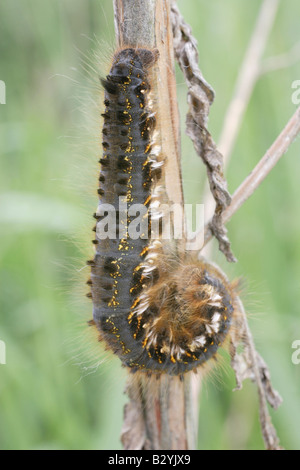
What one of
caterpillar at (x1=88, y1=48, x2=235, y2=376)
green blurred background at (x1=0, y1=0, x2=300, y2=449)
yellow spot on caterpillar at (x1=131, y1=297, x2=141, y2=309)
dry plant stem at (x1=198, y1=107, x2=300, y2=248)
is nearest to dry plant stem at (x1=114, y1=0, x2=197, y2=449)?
caterpillar at (x1=88, y1=48, x2=235, y2=376)

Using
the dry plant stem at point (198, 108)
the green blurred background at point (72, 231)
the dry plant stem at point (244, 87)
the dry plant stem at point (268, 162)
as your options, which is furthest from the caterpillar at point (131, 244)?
the green blurred background at point (72, 231)

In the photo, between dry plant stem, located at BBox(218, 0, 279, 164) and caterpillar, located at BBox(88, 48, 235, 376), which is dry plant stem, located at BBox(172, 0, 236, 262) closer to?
caterpillar, located at BBox(88, 48, 235, 376)

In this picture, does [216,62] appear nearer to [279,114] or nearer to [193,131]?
[279,114]

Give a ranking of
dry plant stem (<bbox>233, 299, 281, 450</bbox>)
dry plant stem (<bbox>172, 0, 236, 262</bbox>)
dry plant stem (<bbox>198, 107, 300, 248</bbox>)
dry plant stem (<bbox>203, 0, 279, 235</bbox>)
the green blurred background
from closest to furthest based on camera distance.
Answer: dry plant stem (<bbox>172, 0, 236, 262</bbox>) < dry plant stem (<bbox>198, 107, 300, 248</bbox>) < dry plant stem (<bbox>233, 299, 281, 450</bbox>) < dry plant stem (<bbox>203, 0, 279, 235</bbox>) < the green blurred background

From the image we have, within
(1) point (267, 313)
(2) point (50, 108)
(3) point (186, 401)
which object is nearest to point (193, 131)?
(3) point (186, 401)

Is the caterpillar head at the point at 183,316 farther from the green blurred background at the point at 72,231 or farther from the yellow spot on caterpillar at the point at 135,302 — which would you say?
the green blurred background at the point at 72,231

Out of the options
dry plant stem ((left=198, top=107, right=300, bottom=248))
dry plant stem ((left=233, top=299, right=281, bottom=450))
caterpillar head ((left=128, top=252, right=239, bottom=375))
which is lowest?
dry plant stem ((left=233, top=299, right=281, bottom=450))
